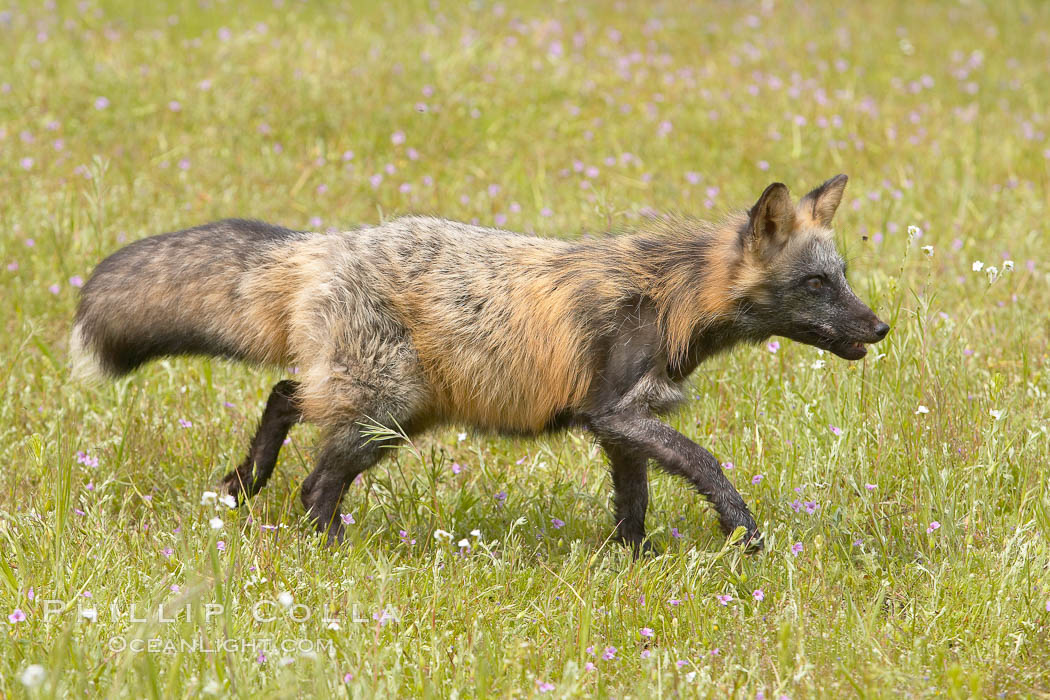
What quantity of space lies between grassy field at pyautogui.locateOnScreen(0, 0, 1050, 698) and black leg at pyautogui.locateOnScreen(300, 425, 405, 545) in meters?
0.18

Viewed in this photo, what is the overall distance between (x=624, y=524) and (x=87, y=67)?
795 cm

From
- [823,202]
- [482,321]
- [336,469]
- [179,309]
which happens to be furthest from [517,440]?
[823,202]

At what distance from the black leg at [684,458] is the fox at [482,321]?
10mm

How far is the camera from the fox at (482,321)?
5184 mm

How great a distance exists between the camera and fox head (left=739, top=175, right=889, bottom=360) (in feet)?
16.8

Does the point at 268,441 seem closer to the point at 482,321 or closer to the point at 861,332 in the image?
the point at 482,321

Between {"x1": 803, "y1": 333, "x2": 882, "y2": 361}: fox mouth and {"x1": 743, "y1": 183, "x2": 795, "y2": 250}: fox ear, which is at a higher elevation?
{"x1": 743, "y1": 183, "x2": 795, "y2": 250}: fox ear

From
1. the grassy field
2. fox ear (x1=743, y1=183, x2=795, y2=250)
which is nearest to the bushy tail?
the grassy field

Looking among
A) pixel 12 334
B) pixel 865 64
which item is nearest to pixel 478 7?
pixel 865 64

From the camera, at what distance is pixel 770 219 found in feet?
16.7

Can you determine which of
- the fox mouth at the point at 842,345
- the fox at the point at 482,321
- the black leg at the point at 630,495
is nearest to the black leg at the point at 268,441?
the fox at the point at 482,321

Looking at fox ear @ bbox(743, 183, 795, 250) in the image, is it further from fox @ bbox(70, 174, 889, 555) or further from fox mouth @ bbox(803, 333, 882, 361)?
fox mouth @ bbox(803, 333, 882, 361)

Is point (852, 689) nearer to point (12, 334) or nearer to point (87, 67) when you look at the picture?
point (12, 334)

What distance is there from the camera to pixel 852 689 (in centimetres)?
387
